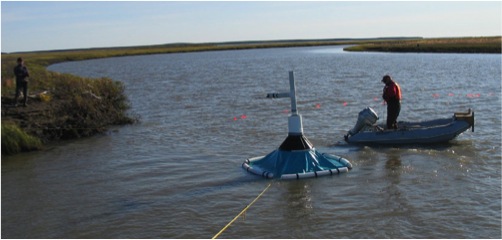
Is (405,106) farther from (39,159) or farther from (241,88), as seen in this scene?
(39,159)

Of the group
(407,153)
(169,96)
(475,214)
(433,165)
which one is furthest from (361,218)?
(169,96)

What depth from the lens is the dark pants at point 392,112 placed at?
52.2ft

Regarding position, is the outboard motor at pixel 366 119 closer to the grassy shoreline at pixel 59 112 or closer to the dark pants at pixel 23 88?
the grassy shoreline at pixel 59 112

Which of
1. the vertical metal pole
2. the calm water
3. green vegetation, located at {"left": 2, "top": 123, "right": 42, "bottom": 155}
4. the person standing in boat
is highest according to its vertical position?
the vertical metal pole

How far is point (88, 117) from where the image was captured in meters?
18.9

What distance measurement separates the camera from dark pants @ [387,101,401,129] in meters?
15.9

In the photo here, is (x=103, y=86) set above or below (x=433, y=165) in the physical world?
above

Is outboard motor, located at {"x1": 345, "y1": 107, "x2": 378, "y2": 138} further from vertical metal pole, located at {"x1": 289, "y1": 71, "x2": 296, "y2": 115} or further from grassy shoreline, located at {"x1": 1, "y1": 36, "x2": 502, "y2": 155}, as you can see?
grassy shoreline, located at {"x1": 1, "y1": 36, "x2": 502, "y2": 155}

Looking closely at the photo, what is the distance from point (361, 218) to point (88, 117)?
11.8 metres

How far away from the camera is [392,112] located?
16.1 metres

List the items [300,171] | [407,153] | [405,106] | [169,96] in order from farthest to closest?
[169,96] < [405,106] < [407,153] < [300,171]

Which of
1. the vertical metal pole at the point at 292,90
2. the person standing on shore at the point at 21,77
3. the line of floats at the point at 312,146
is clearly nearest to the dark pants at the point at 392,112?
the line of floats at the point at 312,146

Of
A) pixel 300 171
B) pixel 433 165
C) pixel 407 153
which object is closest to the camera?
pixel 300 171

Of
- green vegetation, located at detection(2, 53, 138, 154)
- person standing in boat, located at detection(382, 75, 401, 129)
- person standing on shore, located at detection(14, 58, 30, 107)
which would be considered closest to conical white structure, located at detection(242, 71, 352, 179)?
person standing in boat, located at detection(382, 75, 401, 129)
